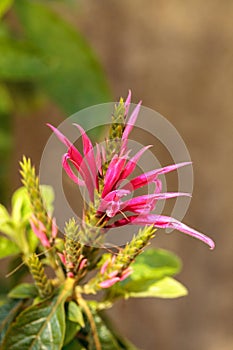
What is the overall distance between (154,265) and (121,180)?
195 millimetres

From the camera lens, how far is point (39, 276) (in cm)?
40

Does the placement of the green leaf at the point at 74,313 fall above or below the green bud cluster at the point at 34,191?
below

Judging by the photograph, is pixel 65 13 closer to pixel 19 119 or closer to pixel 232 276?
pixel 19 119

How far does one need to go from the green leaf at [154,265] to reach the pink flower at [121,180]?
6.0 inches

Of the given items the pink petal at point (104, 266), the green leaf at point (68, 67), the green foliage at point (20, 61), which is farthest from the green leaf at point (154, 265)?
the green leaf at point (68, 67)

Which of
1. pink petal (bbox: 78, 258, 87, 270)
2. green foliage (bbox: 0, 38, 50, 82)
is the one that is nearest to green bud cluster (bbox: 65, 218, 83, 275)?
pink petal (bbox: 78, 258, 87, 270)

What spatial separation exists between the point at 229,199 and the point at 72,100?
73 cm

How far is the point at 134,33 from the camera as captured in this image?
1.60m

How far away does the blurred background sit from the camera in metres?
1.59

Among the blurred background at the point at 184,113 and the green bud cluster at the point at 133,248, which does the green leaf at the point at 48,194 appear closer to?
the green bud cluster at the point at 133,248

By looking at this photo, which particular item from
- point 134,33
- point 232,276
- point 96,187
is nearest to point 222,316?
point 232,276

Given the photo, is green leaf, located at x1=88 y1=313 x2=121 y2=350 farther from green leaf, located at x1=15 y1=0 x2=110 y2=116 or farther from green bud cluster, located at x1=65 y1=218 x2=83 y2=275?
green leaf, located at x1=15 y1=0 x2=110 y2=116

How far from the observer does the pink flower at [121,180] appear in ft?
1.08

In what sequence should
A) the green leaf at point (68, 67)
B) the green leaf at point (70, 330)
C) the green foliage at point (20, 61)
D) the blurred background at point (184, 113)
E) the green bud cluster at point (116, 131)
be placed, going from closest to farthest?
1. the green bud cluster at point (116, 131)
2. the green leaf at point (70, 330)
3. the green foliage at point (20, 61)
4. the green leaf at point (68, 67)
5. the blurred background at point (184, 113)
